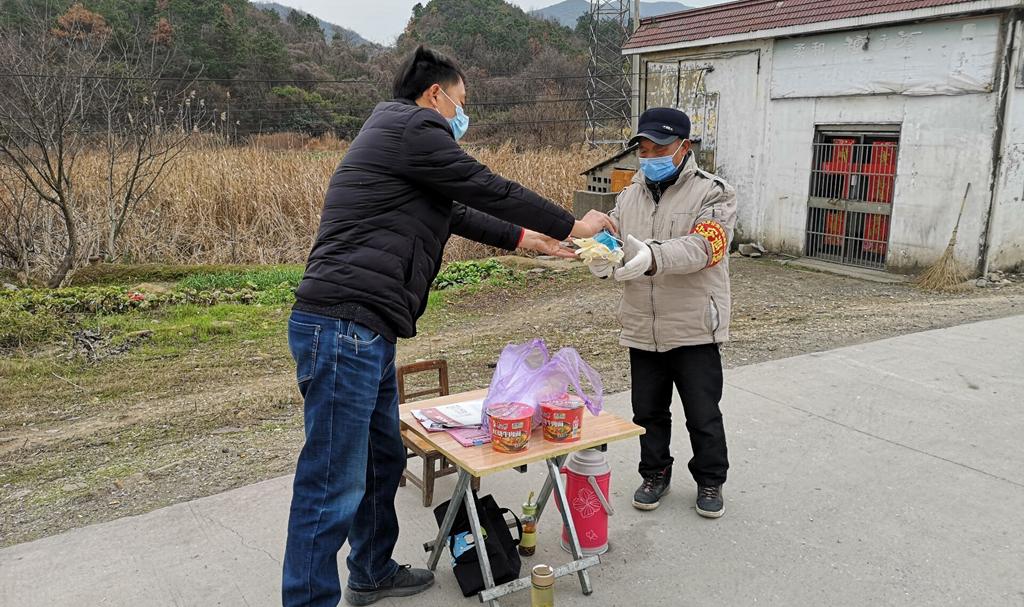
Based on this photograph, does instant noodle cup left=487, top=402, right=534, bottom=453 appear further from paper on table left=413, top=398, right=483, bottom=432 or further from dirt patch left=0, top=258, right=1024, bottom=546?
dirt patch left=0, top=258, right=1024, bottom=546

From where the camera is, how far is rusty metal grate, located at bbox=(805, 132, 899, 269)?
34.1ft

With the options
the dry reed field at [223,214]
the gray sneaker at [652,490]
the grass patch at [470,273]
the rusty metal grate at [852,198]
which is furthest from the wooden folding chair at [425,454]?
the rusty metal grate at [852,198]

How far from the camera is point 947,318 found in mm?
7754

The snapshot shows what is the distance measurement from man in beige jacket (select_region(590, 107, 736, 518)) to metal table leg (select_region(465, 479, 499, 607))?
3.59ft

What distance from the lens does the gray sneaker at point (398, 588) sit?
9.70ft

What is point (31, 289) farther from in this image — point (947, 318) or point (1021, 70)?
point (1021, 70)

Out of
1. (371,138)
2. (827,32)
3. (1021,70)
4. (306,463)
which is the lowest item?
(306,463)

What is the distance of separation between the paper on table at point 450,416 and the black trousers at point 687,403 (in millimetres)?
835

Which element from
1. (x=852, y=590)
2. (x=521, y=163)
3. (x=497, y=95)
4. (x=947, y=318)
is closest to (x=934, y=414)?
(x=852, y=590)

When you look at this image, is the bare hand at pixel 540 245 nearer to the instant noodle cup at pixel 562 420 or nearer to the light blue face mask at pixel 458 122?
the light blue face mask at pixel 458 122

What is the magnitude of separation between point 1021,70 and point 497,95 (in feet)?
120

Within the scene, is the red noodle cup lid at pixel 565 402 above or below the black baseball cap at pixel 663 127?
below

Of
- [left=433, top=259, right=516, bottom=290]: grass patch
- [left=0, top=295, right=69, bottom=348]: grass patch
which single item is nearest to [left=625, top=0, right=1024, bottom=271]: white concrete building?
[left=433, top=259, right=516, bottom=290]: grass patch

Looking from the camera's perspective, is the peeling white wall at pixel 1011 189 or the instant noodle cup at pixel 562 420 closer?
the instant noodle cup at pixel 562 420
